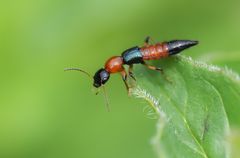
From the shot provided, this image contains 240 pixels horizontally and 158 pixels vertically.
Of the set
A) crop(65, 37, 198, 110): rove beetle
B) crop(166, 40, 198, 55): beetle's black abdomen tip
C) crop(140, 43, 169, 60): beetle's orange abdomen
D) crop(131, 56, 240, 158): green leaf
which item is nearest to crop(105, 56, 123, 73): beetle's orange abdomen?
crop(65, 37, 198, 110): rove beetle

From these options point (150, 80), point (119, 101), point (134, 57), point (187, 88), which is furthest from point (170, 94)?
point (119, 101)

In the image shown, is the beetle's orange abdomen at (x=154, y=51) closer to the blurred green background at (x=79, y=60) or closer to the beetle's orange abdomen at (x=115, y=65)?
the beetle's orange abdomen at (x=115, y=65)

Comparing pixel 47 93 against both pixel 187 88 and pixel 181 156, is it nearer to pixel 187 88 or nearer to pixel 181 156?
pixel 187 88

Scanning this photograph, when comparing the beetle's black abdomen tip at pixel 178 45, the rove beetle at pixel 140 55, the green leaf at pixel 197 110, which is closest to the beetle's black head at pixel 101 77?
the rove beetle at pixel 140 55

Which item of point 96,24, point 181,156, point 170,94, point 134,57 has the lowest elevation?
point 181,156

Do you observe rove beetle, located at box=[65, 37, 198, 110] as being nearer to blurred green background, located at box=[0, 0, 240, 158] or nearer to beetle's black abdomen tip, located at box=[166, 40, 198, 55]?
beetle's black abdomen tip, located at box=[166, 40, 198, 55]

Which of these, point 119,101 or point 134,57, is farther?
point 119,101

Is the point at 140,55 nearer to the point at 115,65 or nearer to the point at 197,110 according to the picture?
the point at 115,65
